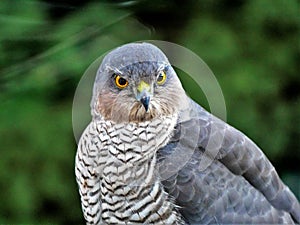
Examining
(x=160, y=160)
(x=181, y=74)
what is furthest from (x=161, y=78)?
(x=181, y=74)

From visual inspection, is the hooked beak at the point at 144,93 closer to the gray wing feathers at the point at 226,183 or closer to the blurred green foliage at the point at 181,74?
the gray wing feathers at the point at 226,183

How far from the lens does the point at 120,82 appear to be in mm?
2500

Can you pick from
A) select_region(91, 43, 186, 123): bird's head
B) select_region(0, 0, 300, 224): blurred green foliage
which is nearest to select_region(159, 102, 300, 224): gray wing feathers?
select_region(91, 43, 186, 123): bird's head

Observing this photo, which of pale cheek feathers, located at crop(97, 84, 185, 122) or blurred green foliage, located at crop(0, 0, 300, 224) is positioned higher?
pale cheek feathers, located at crop(97, 84, 185, 122)

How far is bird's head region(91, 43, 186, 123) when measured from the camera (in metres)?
2.43

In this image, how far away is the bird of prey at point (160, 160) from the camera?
2455mm

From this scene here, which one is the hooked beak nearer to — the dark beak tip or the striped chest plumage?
the dark beak tip

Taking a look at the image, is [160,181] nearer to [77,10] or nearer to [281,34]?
[77,10]

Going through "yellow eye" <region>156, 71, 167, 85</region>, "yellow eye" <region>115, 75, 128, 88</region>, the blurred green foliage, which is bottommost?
the blurred green foliage

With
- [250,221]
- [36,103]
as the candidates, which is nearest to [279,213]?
[250,221]

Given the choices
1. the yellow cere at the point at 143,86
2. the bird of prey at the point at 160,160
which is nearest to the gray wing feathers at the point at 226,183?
the bird of prey at the point at 160,160

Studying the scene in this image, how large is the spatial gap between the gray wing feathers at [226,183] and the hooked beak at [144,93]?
19 cm

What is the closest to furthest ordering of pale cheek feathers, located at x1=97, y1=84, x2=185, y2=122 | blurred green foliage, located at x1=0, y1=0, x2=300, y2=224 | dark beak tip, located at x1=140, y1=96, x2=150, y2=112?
dark beak tip, located at x1=140, y1=96, x2=150, y2=112 → pale cheek feathers, located at x1=97, y1=84, x2=185, y2=122 → blurred green foliage, located at x1=0, y1=0, x2=300, y2=224

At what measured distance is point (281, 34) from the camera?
4.51 metres
